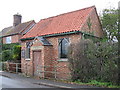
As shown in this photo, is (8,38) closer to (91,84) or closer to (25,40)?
(25,40)

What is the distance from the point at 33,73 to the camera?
13.9m

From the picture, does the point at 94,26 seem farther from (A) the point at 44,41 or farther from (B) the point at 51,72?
(B) the point at 51,72

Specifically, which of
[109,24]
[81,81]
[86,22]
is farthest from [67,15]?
[81,81]

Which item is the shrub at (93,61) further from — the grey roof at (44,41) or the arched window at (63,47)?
the grey roof at (44,41)

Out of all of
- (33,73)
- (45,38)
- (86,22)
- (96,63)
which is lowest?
(33,73)

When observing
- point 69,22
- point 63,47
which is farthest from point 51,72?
point 69,22

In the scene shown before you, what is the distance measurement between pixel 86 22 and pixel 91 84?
6.04 meters

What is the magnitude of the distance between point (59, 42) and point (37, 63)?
2823 millimetres

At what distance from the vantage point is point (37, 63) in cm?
1347

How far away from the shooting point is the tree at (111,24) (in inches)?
621

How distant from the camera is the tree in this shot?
15.8 m

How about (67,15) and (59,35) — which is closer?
(59,35)

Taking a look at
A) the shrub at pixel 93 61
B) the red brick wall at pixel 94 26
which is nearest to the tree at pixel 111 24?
the red brick wall at pixel 94 26

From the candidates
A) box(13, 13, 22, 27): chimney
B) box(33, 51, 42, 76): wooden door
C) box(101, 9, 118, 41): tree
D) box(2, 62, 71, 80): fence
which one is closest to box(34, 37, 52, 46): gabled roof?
box(33, 51, 42, 76): wooden door
